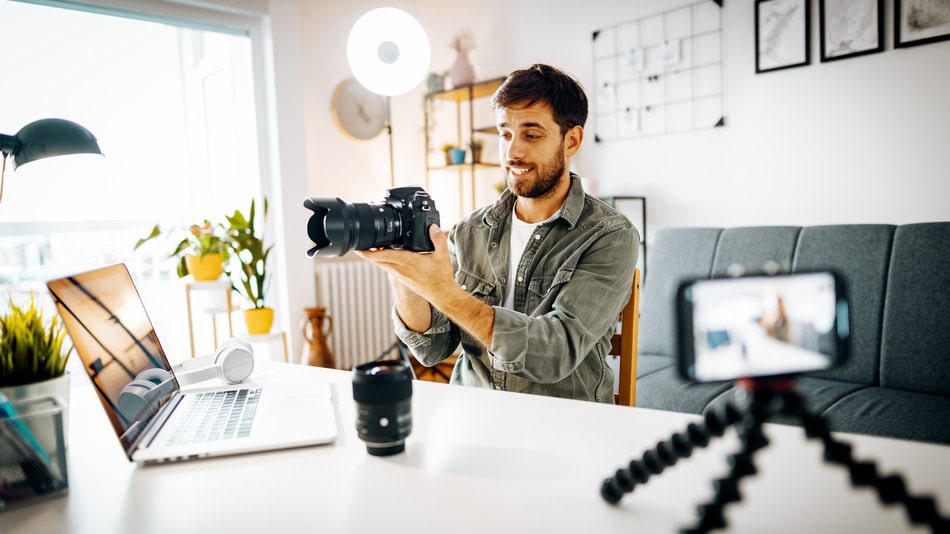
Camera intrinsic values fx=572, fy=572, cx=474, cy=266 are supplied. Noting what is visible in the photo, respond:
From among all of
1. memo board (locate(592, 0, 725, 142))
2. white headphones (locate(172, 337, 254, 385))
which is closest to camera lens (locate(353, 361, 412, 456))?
white headphones (locate(172, 337, 254, 385))

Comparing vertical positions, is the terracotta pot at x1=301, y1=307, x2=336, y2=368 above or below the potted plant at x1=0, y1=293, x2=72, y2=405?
below

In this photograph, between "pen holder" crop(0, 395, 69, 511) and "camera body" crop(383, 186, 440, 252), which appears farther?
"camera body" crop(383, 186, 440, 252)

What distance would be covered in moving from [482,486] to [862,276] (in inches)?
70.0

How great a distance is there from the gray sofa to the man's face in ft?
1.70

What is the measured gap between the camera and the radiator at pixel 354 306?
3.15 metres

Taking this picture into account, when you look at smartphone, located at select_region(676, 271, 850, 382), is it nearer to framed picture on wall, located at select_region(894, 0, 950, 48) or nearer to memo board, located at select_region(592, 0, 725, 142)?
framed picture on wall, located at select_region(894, 0, 950, 48)

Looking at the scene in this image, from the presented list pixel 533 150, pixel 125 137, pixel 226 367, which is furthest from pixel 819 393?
pixel 125 137

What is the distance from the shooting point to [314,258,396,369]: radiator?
315cm

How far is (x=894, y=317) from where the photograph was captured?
1.76 meters

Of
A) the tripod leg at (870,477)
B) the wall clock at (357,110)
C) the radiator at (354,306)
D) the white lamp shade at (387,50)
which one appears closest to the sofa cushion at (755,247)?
the white lamp shade at (387,50)

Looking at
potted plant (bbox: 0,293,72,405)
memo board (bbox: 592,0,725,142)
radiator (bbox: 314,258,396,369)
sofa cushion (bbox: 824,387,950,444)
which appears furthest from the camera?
radiator (bbox: 314,258,396,369)

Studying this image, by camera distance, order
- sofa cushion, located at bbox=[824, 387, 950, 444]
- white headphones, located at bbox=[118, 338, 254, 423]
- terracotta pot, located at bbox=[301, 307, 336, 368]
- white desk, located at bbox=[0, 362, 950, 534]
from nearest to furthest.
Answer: white desk, located at bbox=[0, 362, 950, 534], white headphones, located at bbox=[118, 338, 254, 423], sofa cushion, located at bbox=[824, 387, 950, 444], terracotta pot, located at bbox=[301, 307, 336, 368]

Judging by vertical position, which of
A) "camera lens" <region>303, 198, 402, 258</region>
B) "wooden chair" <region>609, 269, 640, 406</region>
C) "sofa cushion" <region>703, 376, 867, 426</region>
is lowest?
"sofa cushion" <region>703, 376, 867, 426</region>

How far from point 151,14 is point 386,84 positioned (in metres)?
1.10
